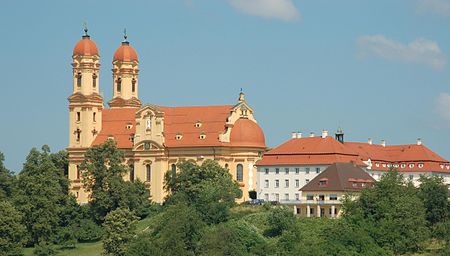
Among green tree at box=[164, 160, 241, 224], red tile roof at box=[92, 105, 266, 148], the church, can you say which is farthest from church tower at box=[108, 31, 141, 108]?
green tree at box=[164, 160, 241, 224]

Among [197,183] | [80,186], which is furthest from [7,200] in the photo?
[197,183]

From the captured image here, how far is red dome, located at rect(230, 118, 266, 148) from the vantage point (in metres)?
107

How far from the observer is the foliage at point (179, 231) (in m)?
84.6

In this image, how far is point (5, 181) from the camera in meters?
110

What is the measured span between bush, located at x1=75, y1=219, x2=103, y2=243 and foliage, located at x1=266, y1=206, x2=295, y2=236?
1517 centimetres

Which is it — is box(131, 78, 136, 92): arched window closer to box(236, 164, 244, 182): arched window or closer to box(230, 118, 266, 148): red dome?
box(230, 118, 266, 148): red dome

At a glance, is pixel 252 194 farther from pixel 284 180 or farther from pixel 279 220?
pixel 279 220

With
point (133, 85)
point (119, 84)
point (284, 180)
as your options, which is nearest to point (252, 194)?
point (284, 180)

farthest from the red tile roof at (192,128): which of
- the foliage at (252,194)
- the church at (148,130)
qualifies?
the foliage at (252,194)

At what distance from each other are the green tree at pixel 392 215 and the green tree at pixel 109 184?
20184mm

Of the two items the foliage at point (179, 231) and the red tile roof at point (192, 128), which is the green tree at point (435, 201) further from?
the red tile roof at point (192, 128)

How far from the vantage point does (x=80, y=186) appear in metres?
112

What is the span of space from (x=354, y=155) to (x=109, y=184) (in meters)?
18.9

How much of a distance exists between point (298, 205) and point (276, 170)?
658 cm
